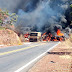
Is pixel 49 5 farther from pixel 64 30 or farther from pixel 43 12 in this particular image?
pixel 64 30

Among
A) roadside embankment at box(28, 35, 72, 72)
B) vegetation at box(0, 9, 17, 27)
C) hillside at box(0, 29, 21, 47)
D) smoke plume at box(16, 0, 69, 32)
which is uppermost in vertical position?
smoke plume at box(16, 0, 69, 32)

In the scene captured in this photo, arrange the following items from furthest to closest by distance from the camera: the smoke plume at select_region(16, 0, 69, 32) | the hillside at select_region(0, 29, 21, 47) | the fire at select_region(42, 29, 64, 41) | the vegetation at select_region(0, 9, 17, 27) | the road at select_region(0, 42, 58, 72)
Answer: the smoke plume at select_region(16, 0, 69, 32) < the fire at select_region(42, 29, 64, 41) < the vegetation at select_region(0, 9, 17, 27) < the hillside at select_region(0, 29, 21, 47) < the road at select_region(0, 42, 58, 72)

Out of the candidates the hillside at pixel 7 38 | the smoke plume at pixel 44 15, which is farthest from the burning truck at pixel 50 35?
the hillside at pixel 7 38

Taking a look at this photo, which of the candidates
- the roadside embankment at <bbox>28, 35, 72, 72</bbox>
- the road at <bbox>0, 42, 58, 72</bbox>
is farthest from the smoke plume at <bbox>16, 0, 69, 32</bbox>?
the roadside embankment at <bbox>28, 35, 72, 72</bbox>

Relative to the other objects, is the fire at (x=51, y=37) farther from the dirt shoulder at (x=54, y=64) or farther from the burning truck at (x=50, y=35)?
the dirt shoulder at (x=54, y=64)

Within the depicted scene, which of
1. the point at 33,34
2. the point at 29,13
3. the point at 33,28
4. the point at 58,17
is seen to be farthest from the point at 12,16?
A: the point at 29,13

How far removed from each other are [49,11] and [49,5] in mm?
4099

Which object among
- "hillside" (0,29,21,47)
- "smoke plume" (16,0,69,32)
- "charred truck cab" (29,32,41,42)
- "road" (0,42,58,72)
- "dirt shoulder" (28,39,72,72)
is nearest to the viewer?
"dirt shoulder" (28,39,72,72)

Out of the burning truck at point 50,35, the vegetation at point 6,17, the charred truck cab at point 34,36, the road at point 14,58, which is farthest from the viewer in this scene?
the burning truck at point 50,35

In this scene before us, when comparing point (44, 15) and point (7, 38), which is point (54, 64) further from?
point (44, 15)

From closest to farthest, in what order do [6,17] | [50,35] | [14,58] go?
1. [14,58]
2. [6,17]
3. [50,35]

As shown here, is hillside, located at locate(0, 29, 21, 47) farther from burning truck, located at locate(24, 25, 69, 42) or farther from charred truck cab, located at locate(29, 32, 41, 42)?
burning truck, located at locate(24, 25, 69, 42)

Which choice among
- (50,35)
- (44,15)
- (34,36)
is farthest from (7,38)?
(44,15)

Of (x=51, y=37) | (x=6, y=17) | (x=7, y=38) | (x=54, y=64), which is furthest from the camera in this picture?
(x=51, y=37)
